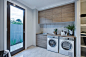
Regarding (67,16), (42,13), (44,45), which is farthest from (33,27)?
(67,16)

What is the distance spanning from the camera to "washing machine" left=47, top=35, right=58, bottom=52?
2.45 metres

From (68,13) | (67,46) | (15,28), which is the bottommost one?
(67,46)

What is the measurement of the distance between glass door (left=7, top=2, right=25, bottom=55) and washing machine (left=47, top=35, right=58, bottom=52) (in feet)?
5.08

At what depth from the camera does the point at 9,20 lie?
2.02 meters

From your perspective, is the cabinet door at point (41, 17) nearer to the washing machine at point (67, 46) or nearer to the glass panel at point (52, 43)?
the glass panel at point (52, 43)

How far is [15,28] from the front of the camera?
2.35 meters

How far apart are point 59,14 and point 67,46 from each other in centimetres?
180

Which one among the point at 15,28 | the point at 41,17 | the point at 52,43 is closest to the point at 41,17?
the point at 41,17

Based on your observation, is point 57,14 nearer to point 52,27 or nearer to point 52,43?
point 52,27

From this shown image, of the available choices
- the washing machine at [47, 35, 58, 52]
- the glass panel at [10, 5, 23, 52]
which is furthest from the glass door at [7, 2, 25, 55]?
the washing machine at [47, 35, 58, 52]

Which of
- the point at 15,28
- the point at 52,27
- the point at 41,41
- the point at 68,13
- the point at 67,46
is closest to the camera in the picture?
the point at 67,46

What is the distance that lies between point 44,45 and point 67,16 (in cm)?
219

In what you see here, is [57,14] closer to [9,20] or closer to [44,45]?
[44,45]

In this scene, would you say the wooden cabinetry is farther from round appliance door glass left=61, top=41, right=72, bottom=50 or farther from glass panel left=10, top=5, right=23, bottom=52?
round appliance door glass left=61, top=41, right=72, bottom=50
